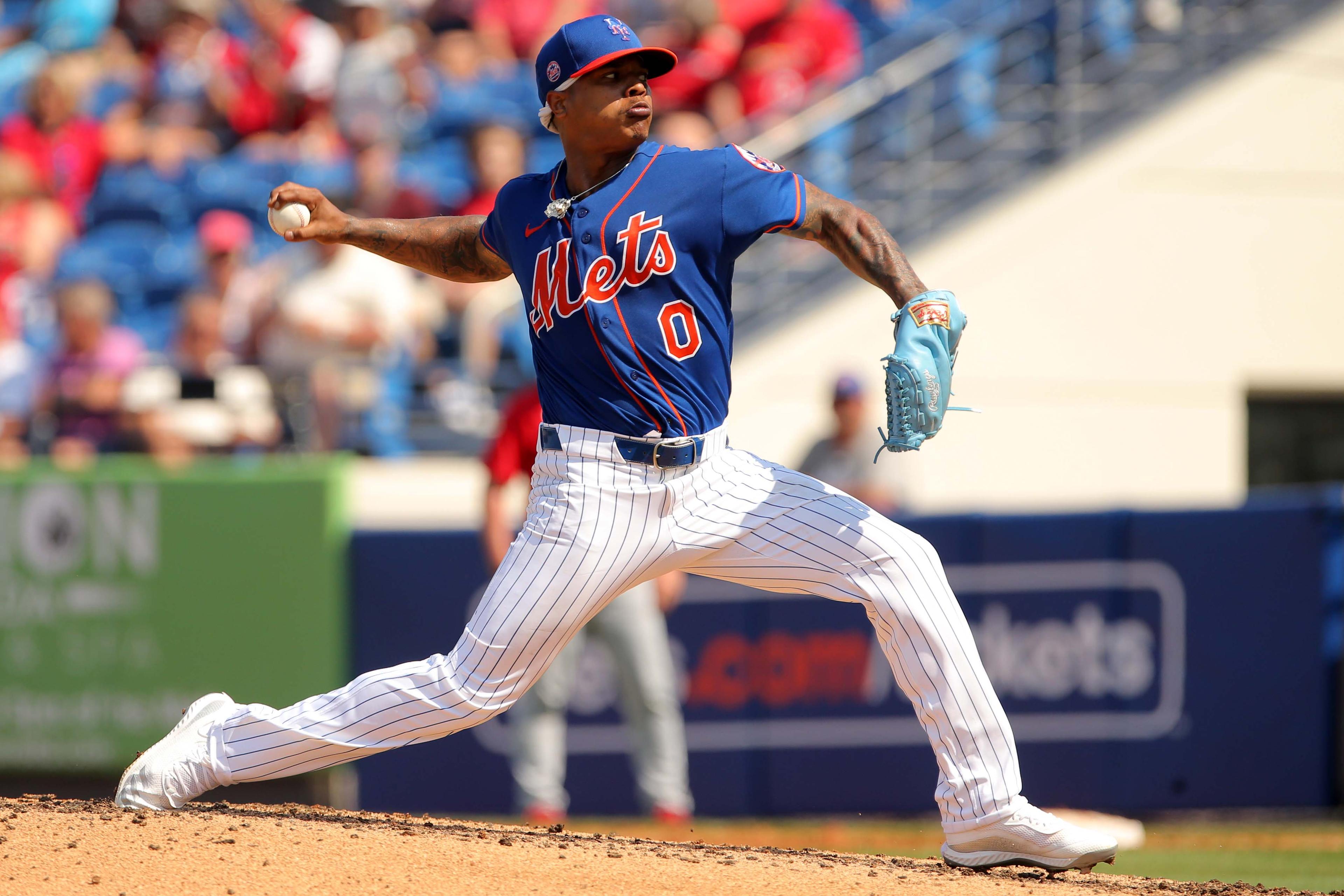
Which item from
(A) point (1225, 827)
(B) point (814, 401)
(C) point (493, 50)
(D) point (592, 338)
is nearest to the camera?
(D) point (592, 338)

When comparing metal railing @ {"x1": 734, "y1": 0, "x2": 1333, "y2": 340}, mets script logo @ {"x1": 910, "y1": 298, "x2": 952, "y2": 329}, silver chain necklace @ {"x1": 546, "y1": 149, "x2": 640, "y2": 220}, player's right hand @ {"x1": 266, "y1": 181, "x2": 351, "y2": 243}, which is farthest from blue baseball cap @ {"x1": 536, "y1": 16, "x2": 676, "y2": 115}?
metal railing @ {"x1": 734, "y1": 0, "x2": 1333, "y2": 340}

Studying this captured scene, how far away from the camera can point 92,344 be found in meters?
8.71

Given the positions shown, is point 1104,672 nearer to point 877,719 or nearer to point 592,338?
point 877,719

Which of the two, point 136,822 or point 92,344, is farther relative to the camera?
point 92,344

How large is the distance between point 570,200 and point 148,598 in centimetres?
476

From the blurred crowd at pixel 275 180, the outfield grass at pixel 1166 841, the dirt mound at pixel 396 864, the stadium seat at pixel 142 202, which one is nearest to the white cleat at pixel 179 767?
the dirt mound at pixel 396 864

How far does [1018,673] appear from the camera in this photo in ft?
25.2

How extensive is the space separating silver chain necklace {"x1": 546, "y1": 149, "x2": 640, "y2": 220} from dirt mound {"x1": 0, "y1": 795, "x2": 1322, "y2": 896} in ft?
5.41

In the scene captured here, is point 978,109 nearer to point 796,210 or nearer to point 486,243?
point 486,243

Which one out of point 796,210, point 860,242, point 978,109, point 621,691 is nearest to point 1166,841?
point 621,691

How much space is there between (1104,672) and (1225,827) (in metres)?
0.89

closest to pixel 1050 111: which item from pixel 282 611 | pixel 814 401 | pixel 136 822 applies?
pixel 814 401

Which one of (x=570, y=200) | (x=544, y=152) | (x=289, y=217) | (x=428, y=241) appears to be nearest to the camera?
(x=570, y=200)

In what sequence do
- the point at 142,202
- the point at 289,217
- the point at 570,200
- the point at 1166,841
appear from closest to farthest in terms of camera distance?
1. the point at 570,200
2. the point at 289,217
3. the point at 1166,841
4. the point at 142,202
